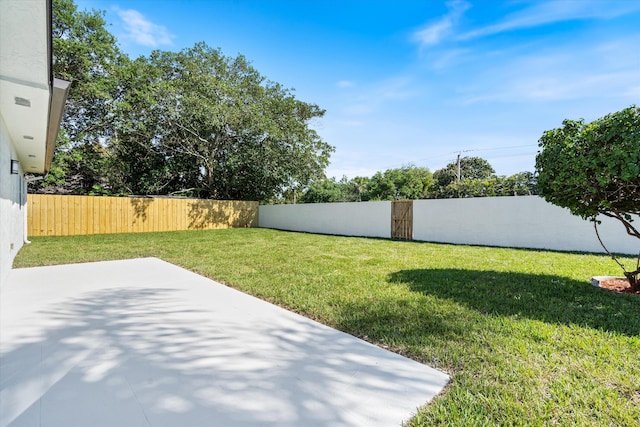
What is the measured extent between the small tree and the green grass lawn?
1.11 meters

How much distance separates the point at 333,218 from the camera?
44.0ft

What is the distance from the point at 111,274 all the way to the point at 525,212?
32.7ft

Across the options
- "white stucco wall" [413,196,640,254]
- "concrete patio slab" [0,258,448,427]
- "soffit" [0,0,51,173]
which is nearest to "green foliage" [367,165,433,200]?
"white stucco wall" [413,196,640,254]

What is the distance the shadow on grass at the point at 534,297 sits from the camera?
Answer: 2.71m

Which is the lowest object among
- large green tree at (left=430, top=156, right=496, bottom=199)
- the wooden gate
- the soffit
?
the wooden gate

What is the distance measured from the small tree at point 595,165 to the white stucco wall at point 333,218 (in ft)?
24.7

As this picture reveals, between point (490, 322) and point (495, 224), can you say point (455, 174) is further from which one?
point (490, 322)

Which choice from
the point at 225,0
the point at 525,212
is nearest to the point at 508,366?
the point at 525,212

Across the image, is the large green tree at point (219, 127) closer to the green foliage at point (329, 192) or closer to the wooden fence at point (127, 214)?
the wooden fence at point (127, 214)

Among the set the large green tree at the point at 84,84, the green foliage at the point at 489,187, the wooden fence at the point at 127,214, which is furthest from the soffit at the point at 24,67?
the green foliage at the point at 489,187

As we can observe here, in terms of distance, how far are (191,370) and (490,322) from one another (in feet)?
8.15

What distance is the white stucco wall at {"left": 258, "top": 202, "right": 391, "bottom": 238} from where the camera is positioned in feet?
38.1

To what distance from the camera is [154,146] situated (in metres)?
14.7

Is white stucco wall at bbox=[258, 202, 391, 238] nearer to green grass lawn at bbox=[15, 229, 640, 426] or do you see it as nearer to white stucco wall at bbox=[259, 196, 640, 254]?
white stucco wall at bbox=[259, 196, 640, 254]
